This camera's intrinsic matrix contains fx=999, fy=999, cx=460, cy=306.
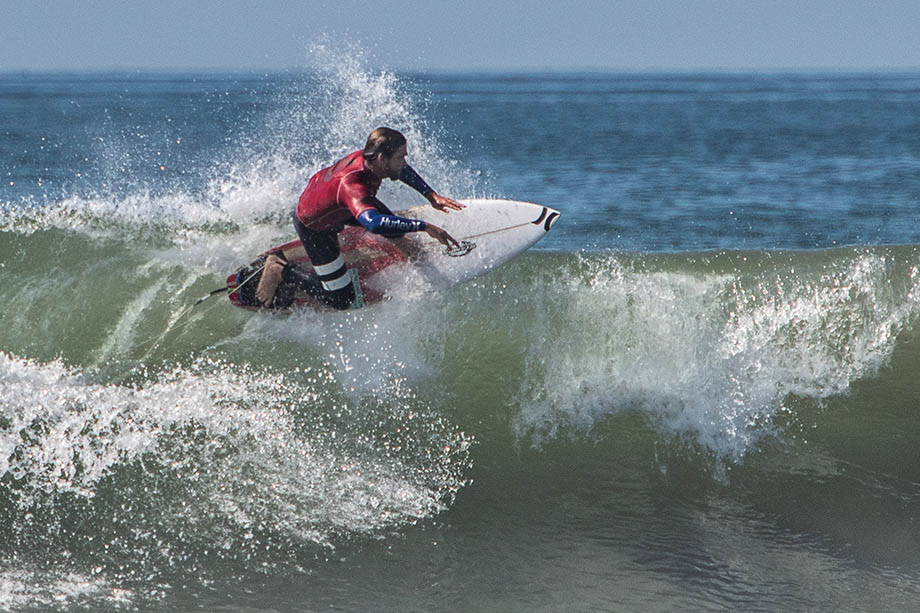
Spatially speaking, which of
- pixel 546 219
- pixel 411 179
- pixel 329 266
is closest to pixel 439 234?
pixel 411 179

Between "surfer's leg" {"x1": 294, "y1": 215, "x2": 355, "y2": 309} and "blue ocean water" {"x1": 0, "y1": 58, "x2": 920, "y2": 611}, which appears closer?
"blue ocean water" {"x1": 0, "y1": 58, "x2": 920, "y2": 611}

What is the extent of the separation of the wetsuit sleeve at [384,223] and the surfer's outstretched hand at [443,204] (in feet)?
3.13

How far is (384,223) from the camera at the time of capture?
6133 millimetres

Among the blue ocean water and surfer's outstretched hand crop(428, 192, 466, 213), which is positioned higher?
surfer's outstretched hand crop(428, 192, 466, 213)

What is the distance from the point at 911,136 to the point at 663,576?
25.4 m

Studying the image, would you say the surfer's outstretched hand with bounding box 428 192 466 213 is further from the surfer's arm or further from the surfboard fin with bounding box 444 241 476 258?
the surfboard fin with bounding box 444 241 476 258

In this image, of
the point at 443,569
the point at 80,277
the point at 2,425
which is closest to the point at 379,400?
the point at 443,569

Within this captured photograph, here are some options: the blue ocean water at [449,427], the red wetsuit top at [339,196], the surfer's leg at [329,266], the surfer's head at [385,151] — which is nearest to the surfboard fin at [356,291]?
the surfer's leg at [329,266]

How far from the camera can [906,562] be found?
571 centimetres

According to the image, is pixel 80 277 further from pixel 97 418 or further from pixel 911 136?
pixel 911 136

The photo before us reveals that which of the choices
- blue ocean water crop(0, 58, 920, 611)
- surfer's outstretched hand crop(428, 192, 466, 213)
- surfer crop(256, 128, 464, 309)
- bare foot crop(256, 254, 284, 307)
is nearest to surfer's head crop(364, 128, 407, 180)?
surfer crop(256, 128, 464, 309)

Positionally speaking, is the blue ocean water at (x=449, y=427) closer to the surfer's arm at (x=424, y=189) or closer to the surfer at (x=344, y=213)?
the surfer at (x=344, y=213)

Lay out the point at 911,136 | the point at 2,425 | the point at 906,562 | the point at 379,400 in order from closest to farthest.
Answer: the point at 906,562 < the point at 2,425 < the point at 379,400 < the point at 911,136

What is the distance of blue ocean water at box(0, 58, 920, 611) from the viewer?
5590 mm
